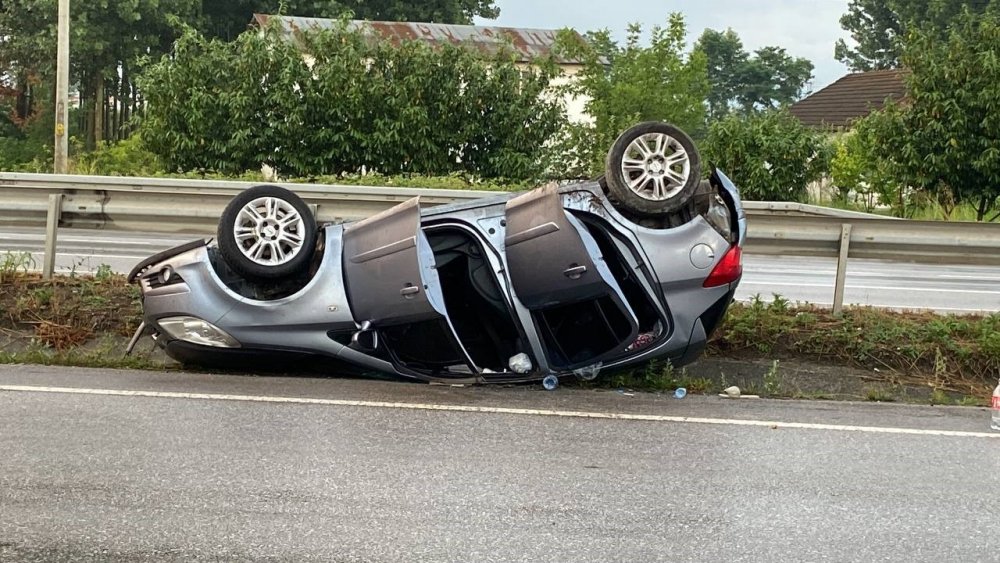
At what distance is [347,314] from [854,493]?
117 inches

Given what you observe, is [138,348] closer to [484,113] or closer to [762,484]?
[762,484]

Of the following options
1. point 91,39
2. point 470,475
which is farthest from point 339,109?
point 91,39

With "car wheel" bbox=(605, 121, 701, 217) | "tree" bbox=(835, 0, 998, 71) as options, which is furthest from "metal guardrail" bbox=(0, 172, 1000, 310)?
"tree" bbox=(835, 0, 998, 71)

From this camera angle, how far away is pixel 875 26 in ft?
246

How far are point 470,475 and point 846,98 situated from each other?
153 ft

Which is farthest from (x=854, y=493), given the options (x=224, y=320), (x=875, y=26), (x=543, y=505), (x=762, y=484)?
(x=875, y=26)

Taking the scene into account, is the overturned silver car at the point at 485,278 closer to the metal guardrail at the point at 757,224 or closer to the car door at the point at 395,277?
the car door at the point at 395,277

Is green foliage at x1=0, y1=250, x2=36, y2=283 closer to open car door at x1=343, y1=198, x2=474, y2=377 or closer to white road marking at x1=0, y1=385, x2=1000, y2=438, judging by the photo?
white road marking at x1=0, y1=385, x2=1000, y2=438

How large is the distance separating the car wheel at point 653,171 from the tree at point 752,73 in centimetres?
8357

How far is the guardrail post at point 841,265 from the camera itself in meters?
8.13

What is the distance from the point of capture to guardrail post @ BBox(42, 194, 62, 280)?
8430 mm

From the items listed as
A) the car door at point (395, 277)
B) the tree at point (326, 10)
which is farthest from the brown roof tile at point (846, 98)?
the car door at point (395, 277)

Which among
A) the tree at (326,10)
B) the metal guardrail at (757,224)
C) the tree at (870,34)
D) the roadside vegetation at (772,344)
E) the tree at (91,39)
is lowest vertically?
the roadside vegetation at (772,344)

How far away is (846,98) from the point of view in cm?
4794
